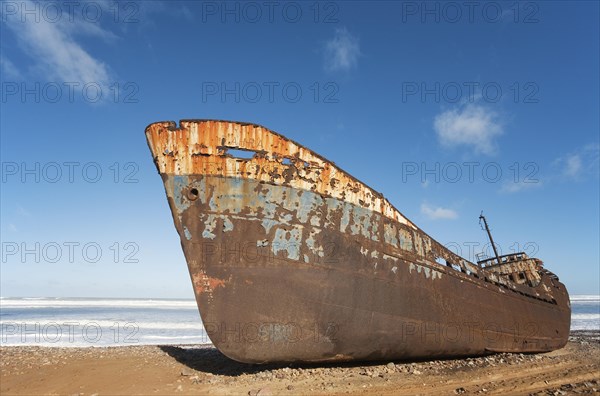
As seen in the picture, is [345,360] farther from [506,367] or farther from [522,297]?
[522,297]

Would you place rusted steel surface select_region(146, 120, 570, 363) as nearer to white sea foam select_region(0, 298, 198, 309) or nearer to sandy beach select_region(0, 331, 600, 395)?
sandy beach select_region(0, 331, 600, 395)

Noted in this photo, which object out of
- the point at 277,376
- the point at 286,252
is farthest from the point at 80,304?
the point at 286,252

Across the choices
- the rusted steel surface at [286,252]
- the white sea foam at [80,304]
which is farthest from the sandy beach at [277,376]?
the white sea foam at [80,304]

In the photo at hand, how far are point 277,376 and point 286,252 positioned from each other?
1696 millimetres

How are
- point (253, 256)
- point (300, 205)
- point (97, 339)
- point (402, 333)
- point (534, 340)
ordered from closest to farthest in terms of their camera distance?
point (253, 256)
point (300, 205)
point (402, 333)
point (534, 340)
point (97, 339)

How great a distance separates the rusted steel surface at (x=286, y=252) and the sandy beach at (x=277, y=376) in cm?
31

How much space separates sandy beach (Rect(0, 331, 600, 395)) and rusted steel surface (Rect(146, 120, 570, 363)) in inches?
12.0

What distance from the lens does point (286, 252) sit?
16.1ft

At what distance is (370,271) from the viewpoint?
5.39 metres

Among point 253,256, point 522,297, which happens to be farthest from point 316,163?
point 522,297

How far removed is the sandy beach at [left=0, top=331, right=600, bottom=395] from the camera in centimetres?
454

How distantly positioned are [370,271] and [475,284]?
2851mm

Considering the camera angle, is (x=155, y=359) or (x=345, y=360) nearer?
(x=345, y=360)

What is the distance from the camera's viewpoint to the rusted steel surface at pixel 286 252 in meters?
4.72
